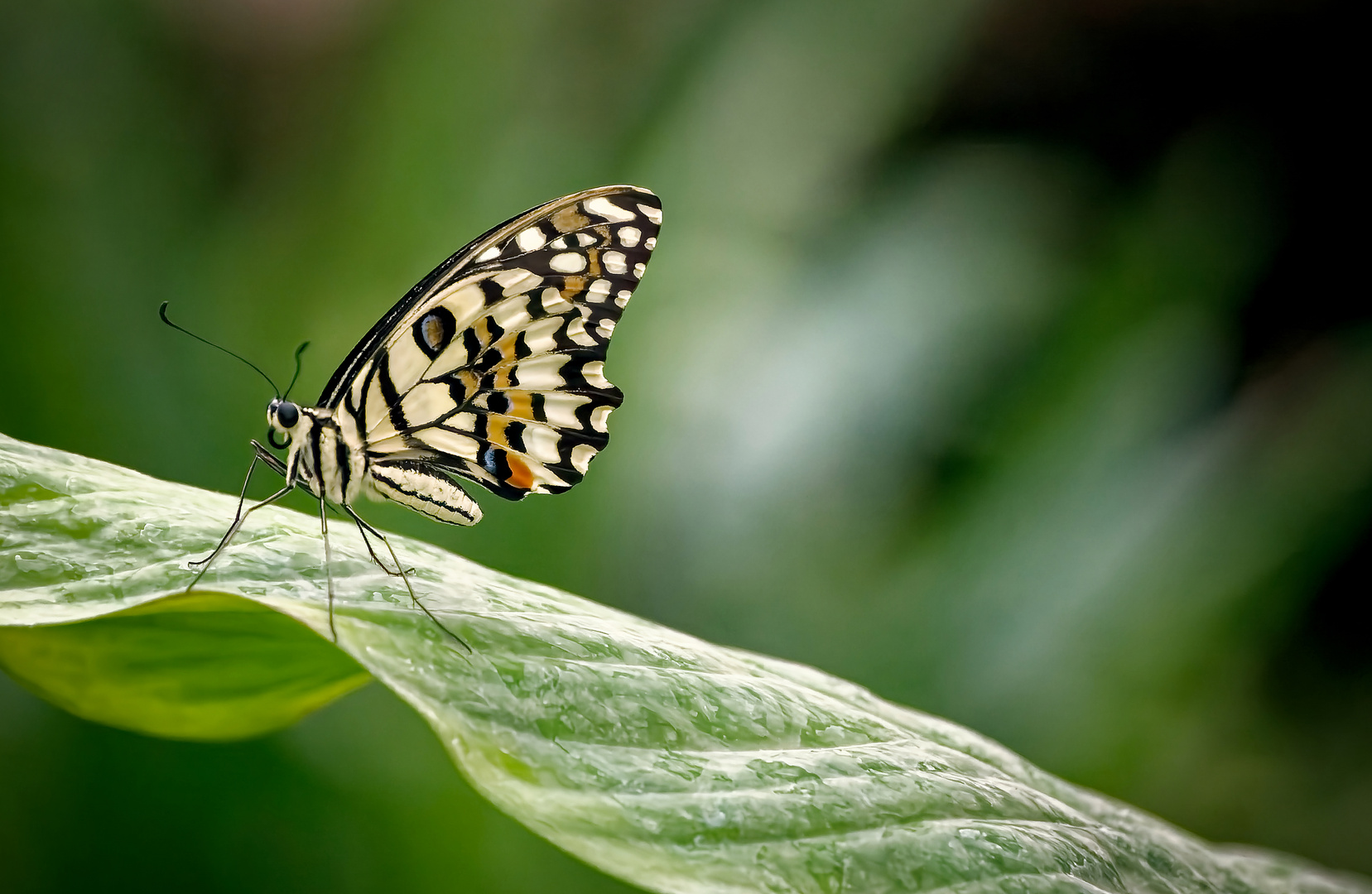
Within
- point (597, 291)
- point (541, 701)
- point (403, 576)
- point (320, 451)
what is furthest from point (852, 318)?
point (541, 701)

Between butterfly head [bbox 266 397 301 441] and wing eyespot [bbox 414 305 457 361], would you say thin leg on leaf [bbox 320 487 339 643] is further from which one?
wing eyespot [bbox 414 305 457 361]

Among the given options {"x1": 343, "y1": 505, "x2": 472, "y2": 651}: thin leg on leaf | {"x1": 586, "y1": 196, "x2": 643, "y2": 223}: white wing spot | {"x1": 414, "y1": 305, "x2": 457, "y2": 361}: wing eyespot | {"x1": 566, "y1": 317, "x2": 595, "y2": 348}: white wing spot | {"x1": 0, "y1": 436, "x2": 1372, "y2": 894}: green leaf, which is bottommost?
{"x1": 0, "y1": 436, "x2": 1372, "y2": 894}: green leaf

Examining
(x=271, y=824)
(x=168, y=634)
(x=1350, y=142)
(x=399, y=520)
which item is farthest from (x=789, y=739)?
(x=1350, y=142)

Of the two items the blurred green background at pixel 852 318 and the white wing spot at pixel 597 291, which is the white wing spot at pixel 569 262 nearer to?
the white wing spot at pixel 597 291

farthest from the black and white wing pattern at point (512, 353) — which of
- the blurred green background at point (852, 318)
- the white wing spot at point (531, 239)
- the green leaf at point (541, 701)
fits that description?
the blurred green background at point (852, 318)

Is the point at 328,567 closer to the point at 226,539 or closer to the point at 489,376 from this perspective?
the point at 226,539

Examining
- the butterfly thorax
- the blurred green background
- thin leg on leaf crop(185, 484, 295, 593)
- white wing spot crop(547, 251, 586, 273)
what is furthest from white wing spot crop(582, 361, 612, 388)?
the blurred green background
